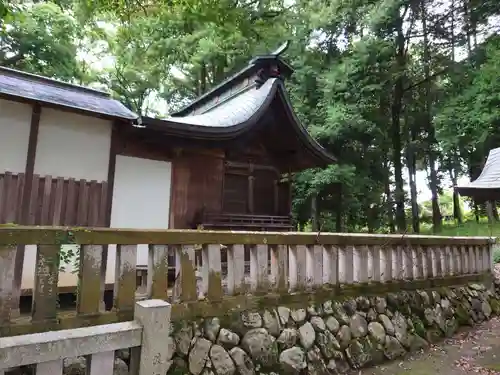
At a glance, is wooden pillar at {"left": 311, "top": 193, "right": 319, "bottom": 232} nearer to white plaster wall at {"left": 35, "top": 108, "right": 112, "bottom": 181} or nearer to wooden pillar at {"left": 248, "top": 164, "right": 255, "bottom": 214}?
wooden pillar at {"left": 248, "top": 164, "right": 255, "bottom": 214}

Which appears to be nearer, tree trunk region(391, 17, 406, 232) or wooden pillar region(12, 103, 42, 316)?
wooden pillar region(12, 103, 42, 316)

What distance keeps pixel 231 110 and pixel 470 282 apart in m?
6.32

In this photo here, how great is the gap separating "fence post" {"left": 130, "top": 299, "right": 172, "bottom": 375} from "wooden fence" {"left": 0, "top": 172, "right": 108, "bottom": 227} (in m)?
3.53

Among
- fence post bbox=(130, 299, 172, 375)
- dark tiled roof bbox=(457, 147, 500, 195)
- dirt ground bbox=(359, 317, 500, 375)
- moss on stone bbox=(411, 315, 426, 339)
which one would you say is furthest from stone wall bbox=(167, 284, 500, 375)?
dark tiled roof bbox=(457, 147, 500, 195)

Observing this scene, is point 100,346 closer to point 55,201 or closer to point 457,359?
point 55,201

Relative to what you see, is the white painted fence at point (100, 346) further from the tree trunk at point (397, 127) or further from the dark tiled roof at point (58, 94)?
the tree trunk at point (397, 127)

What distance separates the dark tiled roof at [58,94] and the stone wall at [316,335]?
12.4ft

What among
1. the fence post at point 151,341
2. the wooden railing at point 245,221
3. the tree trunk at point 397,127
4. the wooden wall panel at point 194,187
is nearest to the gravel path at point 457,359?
the fence post at point 151,341

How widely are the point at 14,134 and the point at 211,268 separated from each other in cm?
369

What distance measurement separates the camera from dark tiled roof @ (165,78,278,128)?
749cm

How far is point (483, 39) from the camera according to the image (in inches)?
590

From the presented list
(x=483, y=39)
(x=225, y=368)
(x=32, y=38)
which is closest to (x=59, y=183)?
(x=225, y=368)

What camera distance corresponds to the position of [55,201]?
530 cm

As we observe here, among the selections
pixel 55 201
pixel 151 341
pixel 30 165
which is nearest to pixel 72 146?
pixel 30 165
